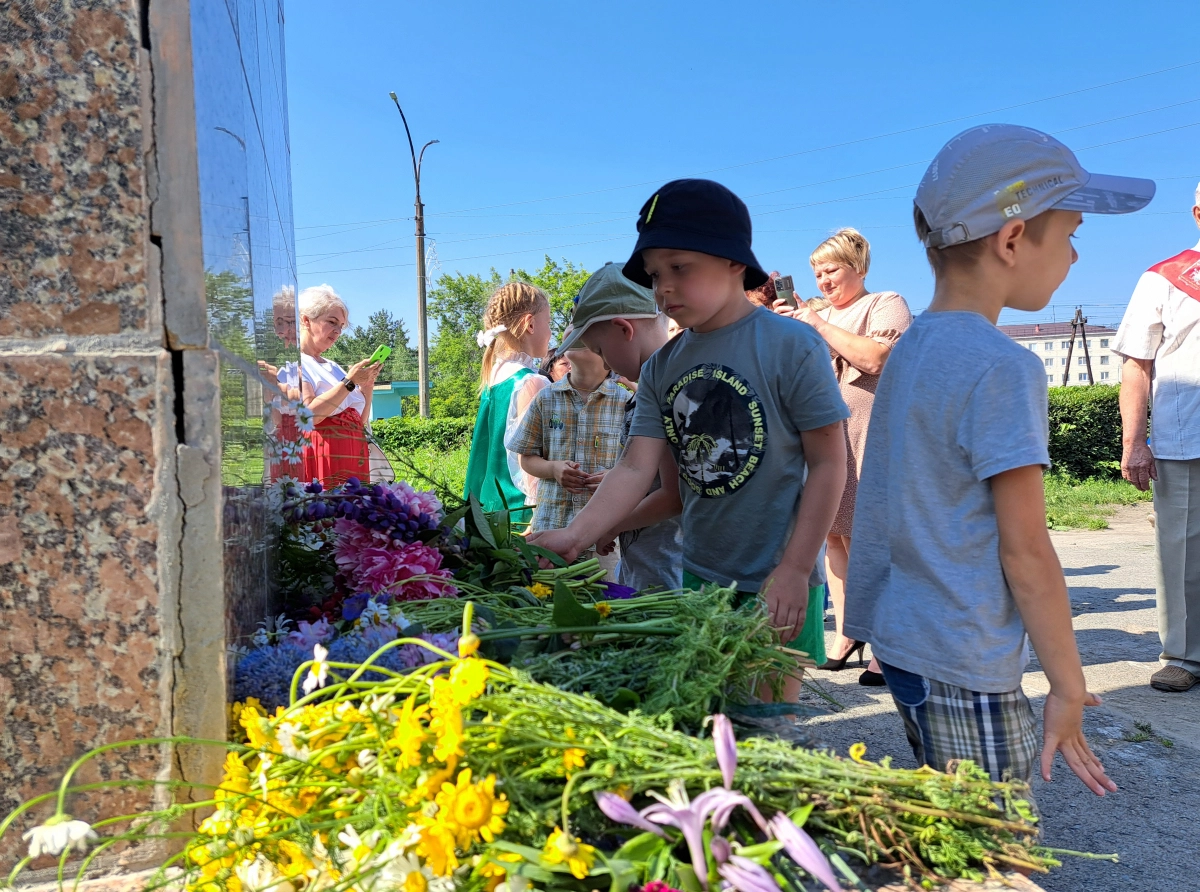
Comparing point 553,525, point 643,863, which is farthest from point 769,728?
point 553,525

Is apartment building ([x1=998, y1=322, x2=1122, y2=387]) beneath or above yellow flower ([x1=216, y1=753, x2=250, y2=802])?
above

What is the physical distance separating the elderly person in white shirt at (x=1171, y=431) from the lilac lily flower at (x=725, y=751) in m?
3.99

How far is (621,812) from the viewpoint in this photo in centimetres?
90

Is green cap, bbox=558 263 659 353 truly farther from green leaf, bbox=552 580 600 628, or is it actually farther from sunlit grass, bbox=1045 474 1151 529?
sunlit grass, bbox=1045 474 1151 529

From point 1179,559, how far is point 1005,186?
339cm

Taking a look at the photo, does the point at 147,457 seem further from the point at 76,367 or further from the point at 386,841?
the point at 386,841

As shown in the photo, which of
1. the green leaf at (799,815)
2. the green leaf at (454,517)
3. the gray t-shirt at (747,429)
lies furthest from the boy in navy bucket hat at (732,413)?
the green leaf at (799,815)

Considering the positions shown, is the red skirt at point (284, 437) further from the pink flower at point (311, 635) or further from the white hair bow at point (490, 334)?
the white hair bow at point (490, 334)

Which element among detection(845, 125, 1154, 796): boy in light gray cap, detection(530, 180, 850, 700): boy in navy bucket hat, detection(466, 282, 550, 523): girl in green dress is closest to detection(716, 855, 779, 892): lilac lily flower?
detection(845, 125, 1154, 796): boy in light gray cap

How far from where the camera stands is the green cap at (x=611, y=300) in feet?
9.41

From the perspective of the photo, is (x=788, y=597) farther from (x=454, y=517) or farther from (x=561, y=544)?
(x=454, y=517)

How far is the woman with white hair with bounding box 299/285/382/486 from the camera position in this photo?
4.85 metres

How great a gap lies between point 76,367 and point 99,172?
0.81 feet

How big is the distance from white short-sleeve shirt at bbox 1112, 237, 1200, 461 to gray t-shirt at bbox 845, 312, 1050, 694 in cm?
307
